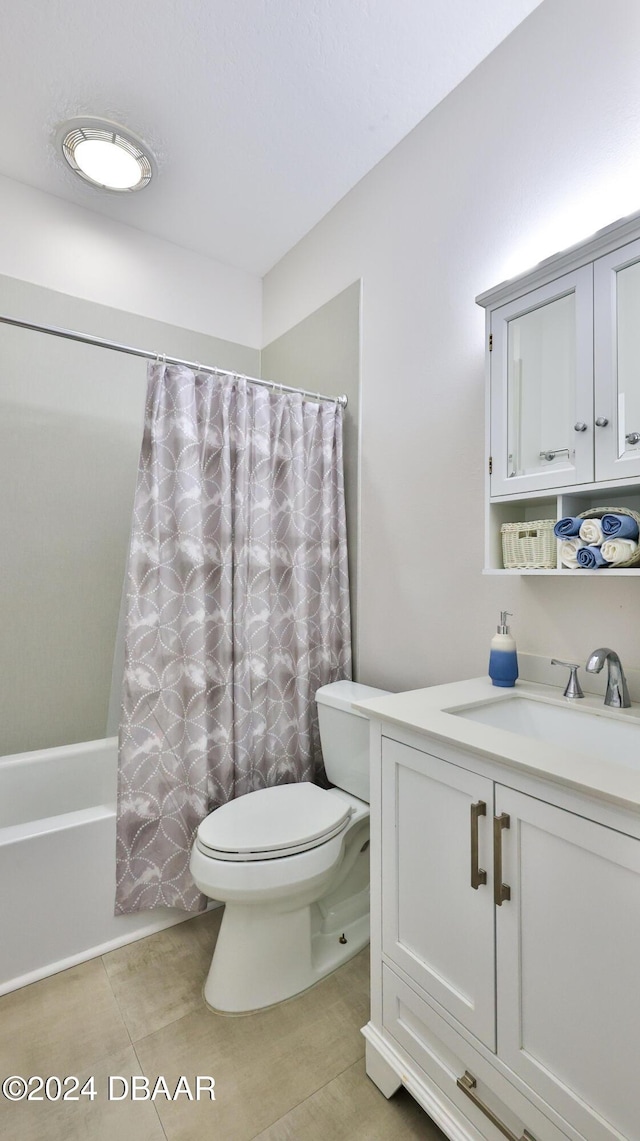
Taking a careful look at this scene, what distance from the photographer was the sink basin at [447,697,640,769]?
3.49 feet

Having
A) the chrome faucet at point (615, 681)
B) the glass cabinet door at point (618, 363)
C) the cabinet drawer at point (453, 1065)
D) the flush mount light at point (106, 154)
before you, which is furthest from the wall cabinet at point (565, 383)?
the flush mount light at point (106, 154)

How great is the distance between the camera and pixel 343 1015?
53.7 inches

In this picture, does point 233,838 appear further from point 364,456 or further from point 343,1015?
point 364,456

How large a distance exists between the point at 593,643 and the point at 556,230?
3.41ft

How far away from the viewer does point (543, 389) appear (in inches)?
48.9

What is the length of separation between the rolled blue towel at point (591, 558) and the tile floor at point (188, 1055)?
4.00 feet

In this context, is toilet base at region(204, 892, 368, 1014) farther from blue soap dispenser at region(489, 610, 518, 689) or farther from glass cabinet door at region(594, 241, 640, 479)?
glass cabinet door at region(594, 241, 640, 479)

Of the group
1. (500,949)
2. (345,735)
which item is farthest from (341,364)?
(500,949)

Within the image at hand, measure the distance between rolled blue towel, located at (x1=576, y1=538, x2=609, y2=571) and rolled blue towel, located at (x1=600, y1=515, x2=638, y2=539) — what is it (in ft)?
0.13

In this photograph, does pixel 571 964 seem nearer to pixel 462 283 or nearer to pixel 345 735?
pixel 345 735

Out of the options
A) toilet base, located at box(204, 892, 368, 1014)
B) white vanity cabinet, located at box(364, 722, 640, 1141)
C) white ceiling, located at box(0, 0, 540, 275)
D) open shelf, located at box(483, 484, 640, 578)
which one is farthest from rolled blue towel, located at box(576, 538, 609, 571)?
white ceiling, located at box(0, 0, 540, 275)

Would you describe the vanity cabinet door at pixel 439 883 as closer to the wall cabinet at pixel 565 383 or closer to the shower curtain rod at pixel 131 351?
the wall cabinet at pixel 565 383

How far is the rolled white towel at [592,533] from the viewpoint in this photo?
3.59 feet

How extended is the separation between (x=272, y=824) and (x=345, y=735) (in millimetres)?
371
